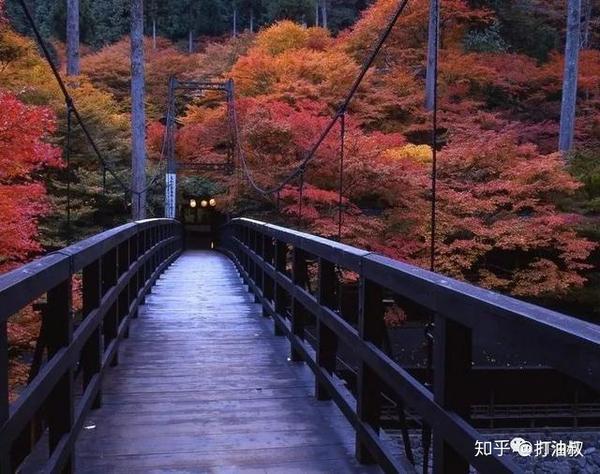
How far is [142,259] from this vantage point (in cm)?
645

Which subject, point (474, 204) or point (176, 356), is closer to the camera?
point (176, 356)

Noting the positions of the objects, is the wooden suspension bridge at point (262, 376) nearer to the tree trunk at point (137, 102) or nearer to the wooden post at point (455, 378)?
the wooden post at point (455, 378)

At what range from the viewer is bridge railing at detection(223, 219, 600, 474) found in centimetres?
121

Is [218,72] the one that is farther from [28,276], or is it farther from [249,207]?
[28,276]

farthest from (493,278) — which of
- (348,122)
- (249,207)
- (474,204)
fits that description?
(249,207)

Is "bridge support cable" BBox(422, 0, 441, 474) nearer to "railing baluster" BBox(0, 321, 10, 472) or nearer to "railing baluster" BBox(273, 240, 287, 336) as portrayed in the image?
"railing baluster" BBox(0, 321, 10, 472)

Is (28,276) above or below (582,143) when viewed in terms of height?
below

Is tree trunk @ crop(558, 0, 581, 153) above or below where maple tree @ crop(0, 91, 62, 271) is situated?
above

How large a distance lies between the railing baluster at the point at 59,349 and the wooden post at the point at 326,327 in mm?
1383

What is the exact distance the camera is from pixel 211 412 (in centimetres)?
343

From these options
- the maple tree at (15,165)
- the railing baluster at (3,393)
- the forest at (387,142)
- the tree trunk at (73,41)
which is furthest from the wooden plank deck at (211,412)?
the tree trunk at (73,41)

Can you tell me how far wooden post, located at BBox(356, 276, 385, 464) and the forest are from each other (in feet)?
19.9

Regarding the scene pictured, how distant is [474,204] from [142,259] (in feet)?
25.4

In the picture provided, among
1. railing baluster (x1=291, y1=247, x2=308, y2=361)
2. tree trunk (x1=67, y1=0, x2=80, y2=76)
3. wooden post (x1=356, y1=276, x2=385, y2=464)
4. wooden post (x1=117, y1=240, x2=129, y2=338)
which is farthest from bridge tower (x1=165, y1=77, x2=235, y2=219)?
wooden post (x1=356, y1=276, x2=385, y2=464)
